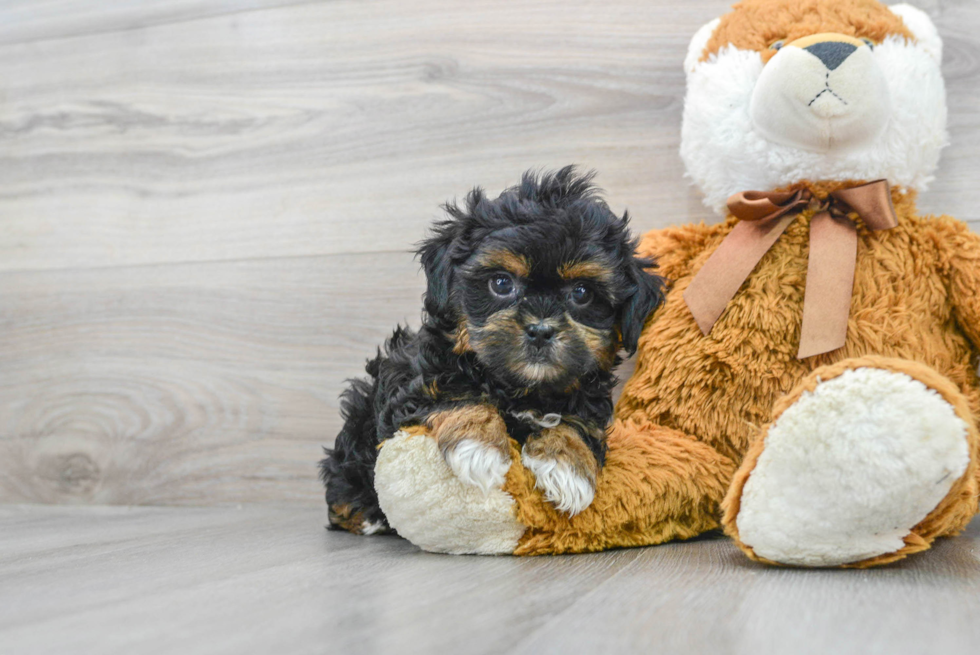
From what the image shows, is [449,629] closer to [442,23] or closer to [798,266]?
[798,266]

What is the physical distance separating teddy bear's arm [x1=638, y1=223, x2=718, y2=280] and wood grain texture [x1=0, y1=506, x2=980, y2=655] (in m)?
0.46

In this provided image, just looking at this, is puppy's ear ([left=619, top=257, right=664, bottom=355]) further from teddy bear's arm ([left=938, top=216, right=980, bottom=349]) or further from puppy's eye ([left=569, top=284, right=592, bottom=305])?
teddy bear's arm ([left=938, top=216, right=980, bottom=349])

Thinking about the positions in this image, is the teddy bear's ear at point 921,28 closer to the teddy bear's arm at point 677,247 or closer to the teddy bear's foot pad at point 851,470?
the teddy bear's arm at point 677,247

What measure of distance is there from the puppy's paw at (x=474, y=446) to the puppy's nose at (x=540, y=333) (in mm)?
136

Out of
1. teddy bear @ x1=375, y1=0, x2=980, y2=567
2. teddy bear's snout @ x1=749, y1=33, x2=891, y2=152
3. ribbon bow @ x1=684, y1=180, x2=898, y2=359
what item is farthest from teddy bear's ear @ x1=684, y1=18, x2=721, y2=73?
ribbon bow @ x1=684, y1=180, x2=898, y2=359

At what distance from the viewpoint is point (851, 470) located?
897mm

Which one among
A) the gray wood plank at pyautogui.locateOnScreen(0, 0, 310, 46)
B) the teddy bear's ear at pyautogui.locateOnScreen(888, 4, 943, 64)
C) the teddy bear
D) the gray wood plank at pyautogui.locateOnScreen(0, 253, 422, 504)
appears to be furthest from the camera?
the gray wood plank at pyautogui.locateOnScreen(0, 0, 310, 46)

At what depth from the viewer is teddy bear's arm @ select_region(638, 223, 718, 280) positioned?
1390mm

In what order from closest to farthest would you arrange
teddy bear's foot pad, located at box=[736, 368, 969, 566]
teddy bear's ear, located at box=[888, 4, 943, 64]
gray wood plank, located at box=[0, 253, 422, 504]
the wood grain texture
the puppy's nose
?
the wood grain texture < teddy bear's foot pad, located at box=[736, 368, 969, 566] < the puppy's nose < teddy bear's ear, located at box=[888, 4, 943, 64] < gray wood plank, located at box=[0, 253, 422, 504]

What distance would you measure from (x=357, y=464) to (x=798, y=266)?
2.59 feet

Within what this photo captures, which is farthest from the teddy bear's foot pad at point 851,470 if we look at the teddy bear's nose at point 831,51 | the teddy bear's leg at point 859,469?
the teddy bear's nose at point 831,51

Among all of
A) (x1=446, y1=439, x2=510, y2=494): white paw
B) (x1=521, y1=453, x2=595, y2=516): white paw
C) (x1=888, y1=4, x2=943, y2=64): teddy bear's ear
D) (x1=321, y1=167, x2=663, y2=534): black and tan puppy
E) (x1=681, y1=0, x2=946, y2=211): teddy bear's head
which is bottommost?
(x1=521, y1=453, x2=595, y2=516): white paw

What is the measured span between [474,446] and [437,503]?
10 centimetres

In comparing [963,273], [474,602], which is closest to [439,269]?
[474,602]
